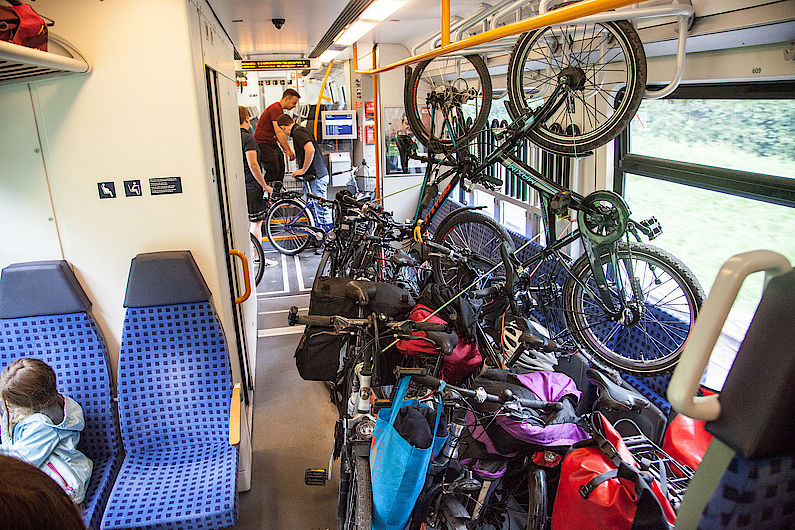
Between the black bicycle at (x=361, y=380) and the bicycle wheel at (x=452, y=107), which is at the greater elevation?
the bicycle wheel at (x=452, y=107)

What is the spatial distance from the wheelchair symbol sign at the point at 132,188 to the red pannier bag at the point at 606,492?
248 cm

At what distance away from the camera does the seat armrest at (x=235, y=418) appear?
116 inches

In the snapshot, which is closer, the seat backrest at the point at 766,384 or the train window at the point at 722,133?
the seat backrest at the point at 766,384

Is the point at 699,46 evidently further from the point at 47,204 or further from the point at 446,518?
the point at 47,204

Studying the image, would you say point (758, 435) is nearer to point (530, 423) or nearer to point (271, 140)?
point (530, 423)

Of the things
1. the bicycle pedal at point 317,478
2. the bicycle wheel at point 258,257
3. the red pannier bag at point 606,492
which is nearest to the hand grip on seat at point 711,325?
the red pannier bag at point 606,492

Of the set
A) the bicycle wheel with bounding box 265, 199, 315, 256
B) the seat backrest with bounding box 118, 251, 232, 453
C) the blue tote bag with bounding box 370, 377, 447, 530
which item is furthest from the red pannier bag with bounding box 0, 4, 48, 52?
the bicycle wheel with bounding box 265, 199, 315, 256

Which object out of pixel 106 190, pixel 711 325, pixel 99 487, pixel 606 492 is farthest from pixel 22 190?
pixel 711 325

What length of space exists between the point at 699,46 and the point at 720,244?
1.11 meters

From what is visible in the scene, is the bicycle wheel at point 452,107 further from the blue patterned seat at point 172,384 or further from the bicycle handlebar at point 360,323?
the blue patterned seat at point 172,384

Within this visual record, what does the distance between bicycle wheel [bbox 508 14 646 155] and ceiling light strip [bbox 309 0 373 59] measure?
52.2 inches

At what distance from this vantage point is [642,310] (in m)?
2.98

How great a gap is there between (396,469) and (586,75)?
108 inches

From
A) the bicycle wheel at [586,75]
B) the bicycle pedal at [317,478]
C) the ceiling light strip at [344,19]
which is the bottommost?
the bicycle pedal at [317,478]
